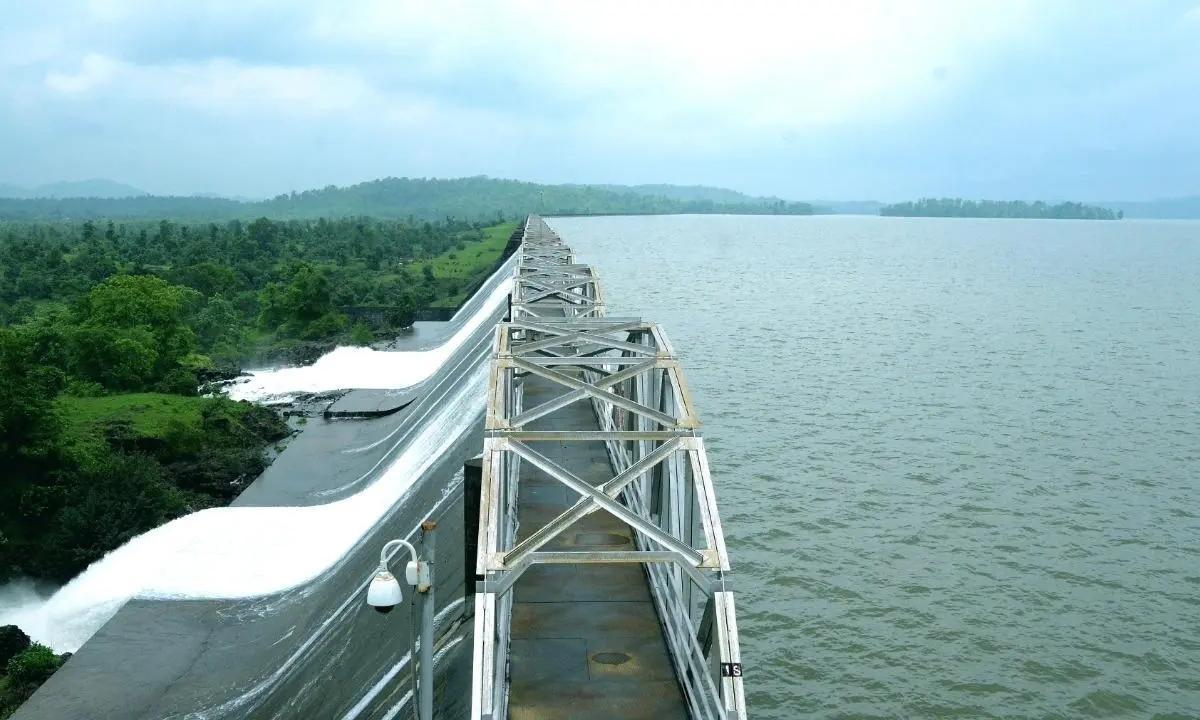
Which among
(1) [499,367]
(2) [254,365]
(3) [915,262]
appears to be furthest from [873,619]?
(3) [915,262]

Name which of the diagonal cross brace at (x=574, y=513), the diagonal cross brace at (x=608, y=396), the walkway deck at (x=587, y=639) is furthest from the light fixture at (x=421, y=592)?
the diagonal cross brace at (x=608, y=396)

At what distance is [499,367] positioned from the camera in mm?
14578

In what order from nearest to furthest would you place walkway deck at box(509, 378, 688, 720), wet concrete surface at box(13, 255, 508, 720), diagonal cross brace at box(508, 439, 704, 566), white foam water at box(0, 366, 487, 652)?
diagonal cross brace at box(508, 439, 704, 566), walkway deck at box(509, 378, 688, 720), wet concrete surface at box(13, 255, 508, 720), white foam water at box(0, 366, 487, 652)

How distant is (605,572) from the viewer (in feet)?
48.1

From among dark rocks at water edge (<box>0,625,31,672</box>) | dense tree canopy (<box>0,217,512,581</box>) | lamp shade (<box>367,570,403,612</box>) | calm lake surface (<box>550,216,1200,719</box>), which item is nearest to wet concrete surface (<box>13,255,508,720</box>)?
dark rocks at water edge (<box>0,625,31,672</box>)

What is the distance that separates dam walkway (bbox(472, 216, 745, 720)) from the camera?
390 inches

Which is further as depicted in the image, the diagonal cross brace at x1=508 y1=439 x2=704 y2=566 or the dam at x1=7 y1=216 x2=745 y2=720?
the dam at x1=7 y1=216 x2=745 y2=720

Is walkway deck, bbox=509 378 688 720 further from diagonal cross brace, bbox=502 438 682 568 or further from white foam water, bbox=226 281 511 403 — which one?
white foam water, bbox=226 281 511 403

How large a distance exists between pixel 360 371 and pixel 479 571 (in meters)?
43.6

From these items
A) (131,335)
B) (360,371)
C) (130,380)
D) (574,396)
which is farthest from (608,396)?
(360,371)

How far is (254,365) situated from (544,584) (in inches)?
1848

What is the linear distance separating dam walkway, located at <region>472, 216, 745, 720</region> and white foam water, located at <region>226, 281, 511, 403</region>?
29944 millimetres

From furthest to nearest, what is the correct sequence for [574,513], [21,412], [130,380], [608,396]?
[130,380] → [21,412] → [608,396] → [574,513]

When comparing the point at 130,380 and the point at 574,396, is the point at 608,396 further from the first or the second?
the point at 130,380
